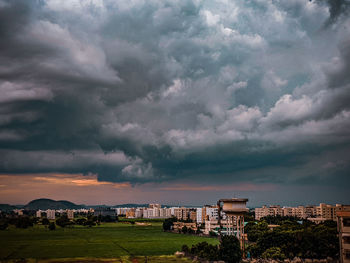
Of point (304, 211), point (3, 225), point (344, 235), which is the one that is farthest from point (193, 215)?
point (344, 235)

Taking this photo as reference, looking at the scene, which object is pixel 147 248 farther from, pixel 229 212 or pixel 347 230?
pixel 347 230

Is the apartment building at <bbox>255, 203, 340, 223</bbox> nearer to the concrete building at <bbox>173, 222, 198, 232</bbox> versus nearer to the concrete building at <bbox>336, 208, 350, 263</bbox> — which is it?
the concrete building at <bbox>173, 222, 198, 232</bbox>

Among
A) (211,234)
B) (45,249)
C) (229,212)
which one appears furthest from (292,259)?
(211,234)

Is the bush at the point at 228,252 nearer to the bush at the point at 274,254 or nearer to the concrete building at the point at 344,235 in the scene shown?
the bush at the point at 274,254

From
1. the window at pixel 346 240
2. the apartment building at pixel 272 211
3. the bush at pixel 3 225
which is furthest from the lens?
the apartment building at pixel 272 211

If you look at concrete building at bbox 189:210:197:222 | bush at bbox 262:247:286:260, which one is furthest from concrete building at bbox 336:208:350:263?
concrete building at bbox 189:210:197:222

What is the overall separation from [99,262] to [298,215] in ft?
336

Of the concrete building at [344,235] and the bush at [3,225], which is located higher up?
the concrete building at [344,235]

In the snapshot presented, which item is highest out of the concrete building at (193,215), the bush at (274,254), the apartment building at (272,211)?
the bush at (274,254)

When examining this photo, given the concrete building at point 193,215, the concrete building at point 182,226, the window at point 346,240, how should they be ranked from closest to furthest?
the window at point 346,240 → the concrete building at point 182,226 → the concrete building at point 193,215

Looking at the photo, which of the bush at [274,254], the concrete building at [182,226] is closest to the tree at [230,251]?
the bush at [274,254]

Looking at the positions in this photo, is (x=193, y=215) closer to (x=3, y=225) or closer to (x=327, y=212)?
(x=327, y=212)

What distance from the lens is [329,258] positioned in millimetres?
41875

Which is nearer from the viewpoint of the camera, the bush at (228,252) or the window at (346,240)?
the window at (346,240)
